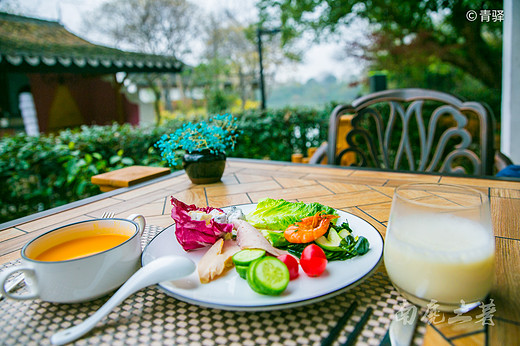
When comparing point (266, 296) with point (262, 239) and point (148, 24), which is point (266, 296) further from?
point (148, 24)

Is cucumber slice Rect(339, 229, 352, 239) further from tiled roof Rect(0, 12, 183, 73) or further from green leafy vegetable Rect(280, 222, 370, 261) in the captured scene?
tiled roof Rect(0, 12, 183, 73)

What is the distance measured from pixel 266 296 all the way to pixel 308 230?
171 mm

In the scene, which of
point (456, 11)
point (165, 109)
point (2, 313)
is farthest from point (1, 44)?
point (165, 109)

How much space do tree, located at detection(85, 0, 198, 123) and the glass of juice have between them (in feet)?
43.6

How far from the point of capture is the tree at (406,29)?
6066mm

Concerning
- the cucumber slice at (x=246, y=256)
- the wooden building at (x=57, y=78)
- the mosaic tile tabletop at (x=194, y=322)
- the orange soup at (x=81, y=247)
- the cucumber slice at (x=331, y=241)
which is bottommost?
the mosaic tile tabletop at (x=194, y=322)

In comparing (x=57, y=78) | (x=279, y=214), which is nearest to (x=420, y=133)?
(x=279, y=214)

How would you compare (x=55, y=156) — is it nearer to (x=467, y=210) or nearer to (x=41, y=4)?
(x=467, y=210)

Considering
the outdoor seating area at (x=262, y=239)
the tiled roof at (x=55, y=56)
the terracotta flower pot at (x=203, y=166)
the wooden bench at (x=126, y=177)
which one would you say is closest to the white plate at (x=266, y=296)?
the outdoor seating area at (x=262, y=239)

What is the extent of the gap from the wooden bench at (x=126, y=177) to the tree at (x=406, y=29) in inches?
220

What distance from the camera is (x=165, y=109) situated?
15320mm

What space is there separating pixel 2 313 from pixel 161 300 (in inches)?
9.9

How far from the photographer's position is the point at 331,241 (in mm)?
604

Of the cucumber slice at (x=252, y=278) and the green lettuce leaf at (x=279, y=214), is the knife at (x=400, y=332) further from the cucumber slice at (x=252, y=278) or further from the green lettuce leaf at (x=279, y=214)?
the green lettuce leaf at (x=279, y=214)
